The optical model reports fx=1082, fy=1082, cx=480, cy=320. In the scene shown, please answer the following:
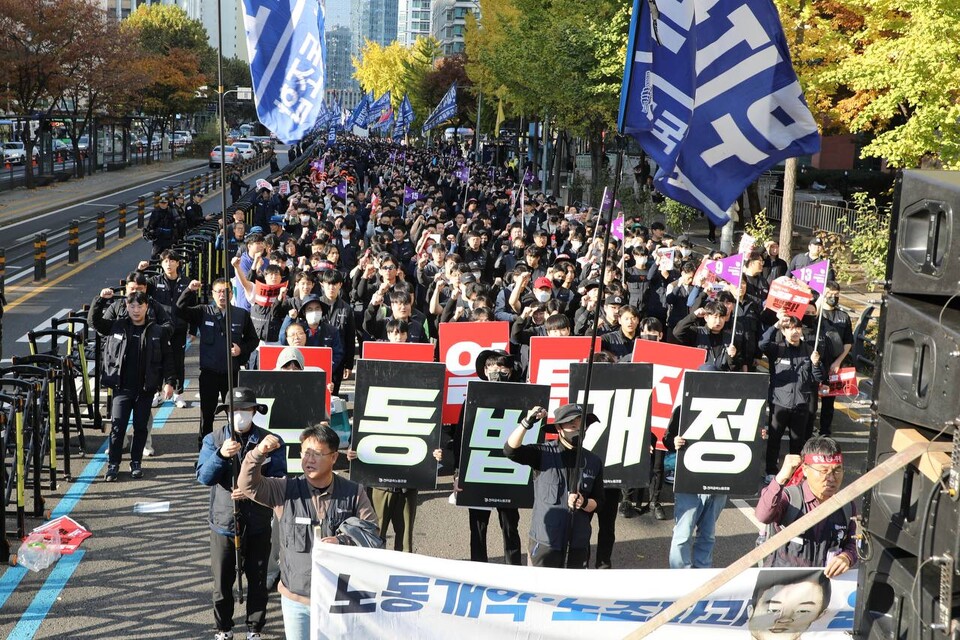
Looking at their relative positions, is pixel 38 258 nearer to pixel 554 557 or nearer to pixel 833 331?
pixel 833 331

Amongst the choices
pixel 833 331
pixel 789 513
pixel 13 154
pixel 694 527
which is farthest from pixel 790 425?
pixel 13 154

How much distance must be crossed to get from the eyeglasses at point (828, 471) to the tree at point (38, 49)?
4276 cm

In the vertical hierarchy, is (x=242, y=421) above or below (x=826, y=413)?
above

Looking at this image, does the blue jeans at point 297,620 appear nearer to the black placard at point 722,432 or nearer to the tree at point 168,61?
the black placard at point 722,432

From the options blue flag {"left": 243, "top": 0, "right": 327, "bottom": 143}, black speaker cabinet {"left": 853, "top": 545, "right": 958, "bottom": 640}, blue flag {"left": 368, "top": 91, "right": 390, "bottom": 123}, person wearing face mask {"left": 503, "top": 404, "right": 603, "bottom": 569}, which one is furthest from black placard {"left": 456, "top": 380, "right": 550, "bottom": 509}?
blue flag {"left": 368, "top": 91, "right": 390, "bottom": 123}

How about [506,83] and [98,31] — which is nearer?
[506,83]

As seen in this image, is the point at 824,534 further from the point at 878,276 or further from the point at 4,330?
the point at 4,330

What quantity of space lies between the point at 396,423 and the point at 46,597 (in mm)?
2663

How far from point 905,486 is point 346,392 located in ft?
34.5

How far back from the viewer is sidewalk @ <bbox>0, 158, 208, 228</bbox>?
37500 millimetres

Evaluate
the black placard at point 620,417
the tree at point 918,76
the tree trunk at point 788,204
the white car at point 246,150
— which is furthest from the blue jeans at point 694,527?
the white car at point 246,150

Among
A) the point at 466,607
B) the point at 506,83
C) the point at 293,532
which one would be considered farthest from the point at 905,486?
the point at 506,83

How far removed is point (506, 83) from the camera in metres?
43.9

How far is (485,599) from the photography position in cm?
523
